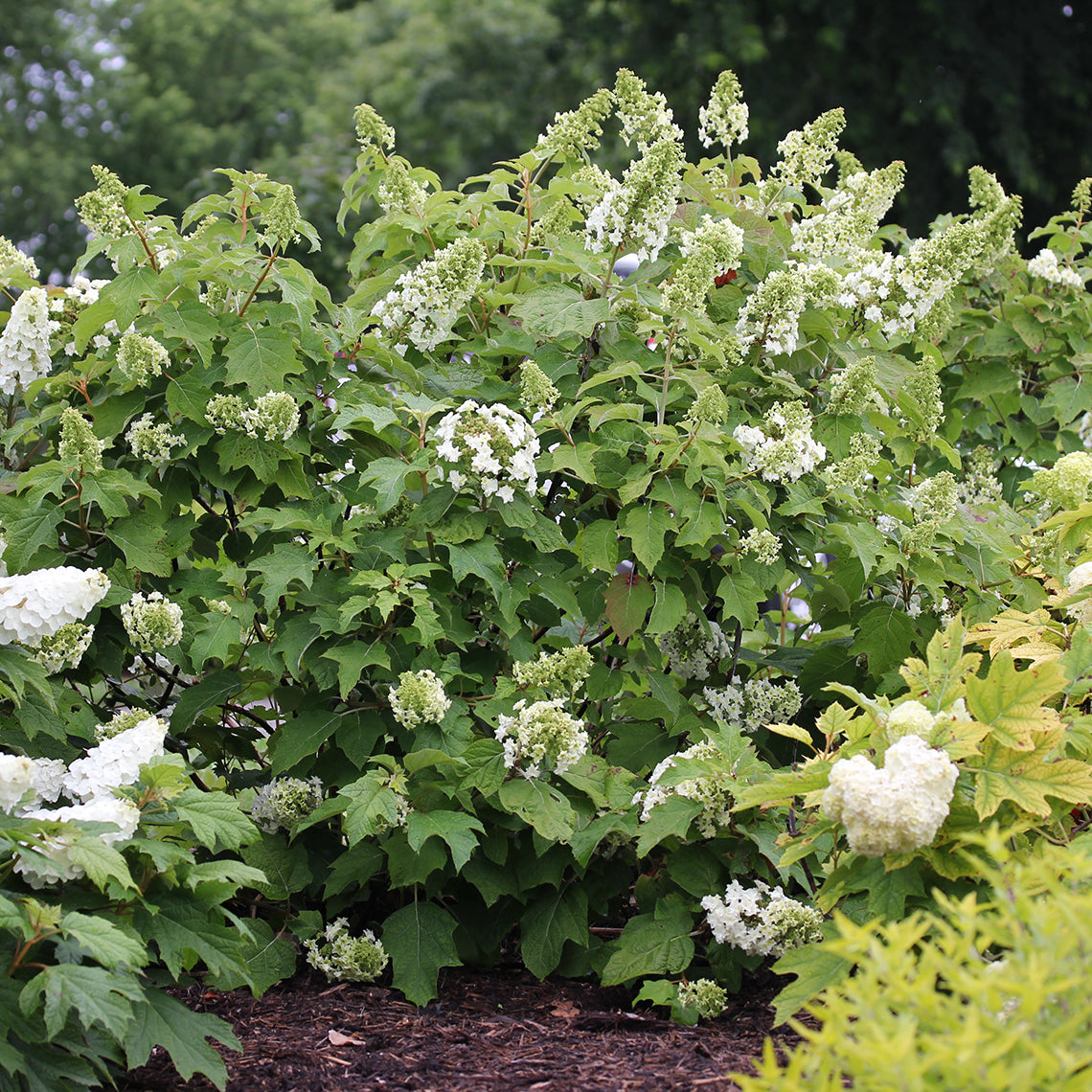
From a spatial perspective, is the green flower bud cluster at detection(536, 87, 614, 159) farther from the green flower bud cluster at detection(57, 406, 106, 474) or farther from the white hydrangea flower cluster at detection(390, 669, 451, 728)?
the white hydrangea flower cluster at detection(390, 669, 451, 728)

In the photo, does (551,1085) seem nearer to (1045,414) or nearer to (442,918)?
(442,918)

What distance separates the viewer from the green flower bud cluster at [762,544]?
3531mm

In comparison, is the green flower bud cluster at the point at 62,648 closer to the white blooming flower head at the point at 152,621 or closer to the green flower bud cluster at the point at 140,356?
the white blooming flower head at the point at 152,621

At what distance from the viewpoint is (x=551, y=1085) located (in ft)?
9.25

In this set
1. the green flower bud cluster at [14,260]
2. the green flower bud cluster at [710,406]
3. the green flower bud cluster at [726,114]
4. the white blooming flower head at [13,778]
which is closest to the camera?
the white blooming flower head at [13,778]

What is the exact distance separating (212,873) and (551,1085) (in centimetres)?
92

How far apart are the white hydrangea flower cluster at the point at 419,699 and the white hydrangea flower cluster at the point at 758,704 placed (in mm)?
1000

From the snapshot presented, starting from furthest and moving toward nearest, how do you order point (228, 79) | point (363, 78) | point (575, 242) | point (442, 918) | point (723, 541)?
point (228, 79) < point (363, 78) < point (575, 242) < point (723, 541) < point (442, 918)

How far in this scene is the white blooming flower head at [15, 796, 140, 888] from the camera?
99.3 inches

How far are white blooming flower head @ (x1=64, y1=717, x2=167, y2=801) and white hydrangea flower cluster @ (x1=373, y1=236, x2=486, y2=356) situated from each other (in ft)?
5.01

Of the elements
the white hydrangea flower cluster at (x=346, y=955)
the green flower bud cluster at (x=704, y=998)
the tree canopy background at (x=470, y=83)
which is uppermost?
the tree canopy background at (x=470, y=83)

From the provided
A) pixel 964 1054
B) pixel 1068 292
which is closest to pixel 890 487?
pixel 1068 292

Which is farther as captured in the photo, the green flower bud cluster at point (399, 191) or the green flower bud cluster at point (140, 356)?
the green flower bud cluster at point (399, 191)

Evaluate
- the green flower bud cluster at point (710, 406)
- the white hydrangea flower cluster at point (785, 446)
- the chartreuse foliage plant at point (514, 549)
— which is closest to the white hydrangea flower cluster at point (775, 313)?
the chartreuse foliage plant at point (514, 549)
